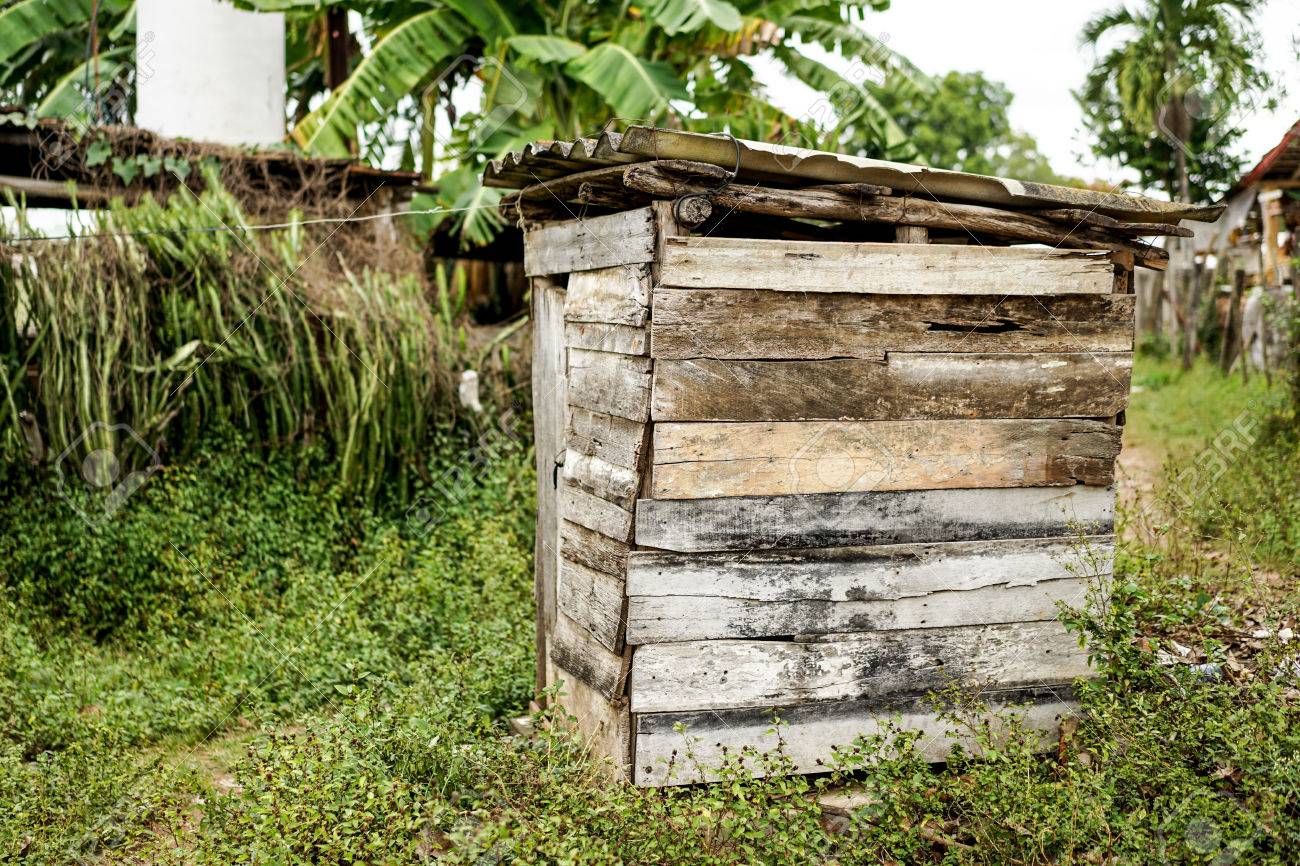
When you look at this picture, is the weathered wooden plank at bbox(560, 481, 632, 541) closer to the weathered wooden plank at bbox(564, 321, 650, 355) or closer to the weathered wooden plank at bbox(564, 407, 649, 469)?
the weathered wooden plank at bbox(564, 407, 649, 469)

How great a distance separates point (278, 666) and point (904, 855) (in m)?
3.48

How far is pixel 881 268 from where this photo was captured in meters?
3.89

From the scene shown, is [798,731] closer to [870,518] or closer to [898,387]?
[870,518]

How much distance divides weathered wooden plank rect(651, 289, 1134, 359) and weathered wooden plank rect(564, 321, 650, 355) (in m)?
0.09

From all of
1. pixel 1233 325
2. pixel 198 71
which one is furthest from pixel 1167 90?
pixel 198 71

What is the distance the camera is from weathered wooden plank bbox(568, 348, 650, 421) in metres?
3.74

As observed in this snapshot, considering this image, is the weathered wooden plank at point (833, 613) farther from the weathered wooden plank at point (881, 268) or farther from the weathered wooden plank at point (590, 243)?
the weathered wooden plank at point (590, 243)

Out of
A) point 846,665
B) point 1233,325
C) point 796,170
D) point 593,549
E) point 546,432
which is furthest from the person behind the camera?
point 1233,325

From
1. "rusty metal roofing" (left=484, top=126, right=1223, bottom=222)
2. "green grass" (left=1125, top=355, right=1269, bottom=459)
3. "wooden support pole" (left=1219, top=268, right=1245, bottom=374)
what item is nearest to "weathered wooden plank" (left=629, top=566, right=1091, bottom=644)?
"rusty metal roofing" (left=484, top=126, right=1223, bottom=222)

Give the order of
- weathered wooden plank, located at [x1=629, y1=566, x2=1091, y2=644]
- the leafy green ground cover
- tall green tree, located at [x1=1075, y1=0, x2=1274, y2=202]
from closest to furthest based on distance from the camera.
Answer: the leafy green ground cover
weathered wooden plank, located at [x1=629, y1=566, x2=1091, y2=644]
tall green tree, located at [x1=1075, y1=0, x2=1274, y2=202]

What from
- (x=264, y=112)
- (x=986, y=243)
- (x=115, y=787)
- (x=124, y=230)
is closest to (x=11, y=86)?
(x=264, y=112)

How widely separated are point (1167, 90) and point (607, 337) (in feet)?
55.7

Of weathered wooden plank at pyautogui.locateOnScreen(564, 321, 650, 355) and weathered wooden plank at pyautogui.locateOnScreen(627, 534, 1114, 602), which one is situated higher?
weathered wooden plank at pyautogui.locateOnScreen(564, 321, 650, 355)

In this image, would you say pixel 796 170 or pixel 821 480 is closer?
pixel 796 170
